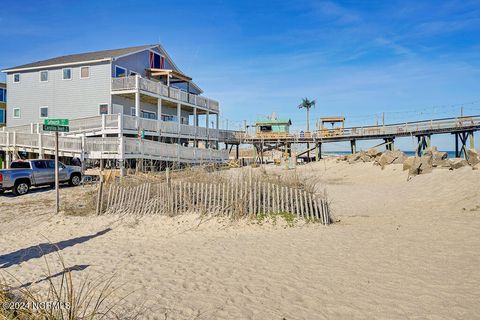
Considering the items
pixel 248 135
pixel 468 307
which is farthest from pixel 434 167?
pixel 248 135

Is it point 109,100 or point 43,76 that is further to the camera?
point 43,76

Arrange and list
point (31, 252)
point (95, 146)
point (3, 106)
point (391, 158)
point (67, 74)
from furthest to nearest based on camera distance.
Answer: point (3, 106), point (67, 74), point (391, 158), point (95, 146), point (31, 252)

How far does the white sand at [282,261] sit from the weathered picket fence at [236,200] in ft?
1.38

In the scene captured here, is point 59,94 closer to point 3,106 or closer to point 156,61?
point 156,61

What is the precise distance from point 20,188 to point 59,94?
1681 cm

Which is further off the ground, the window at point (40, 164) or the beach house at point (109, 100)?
the beach house at point (109, 100)

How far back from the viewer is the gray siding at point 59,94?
2873cm

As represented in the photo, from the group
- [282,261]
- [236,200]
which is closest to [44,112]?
[236,200]

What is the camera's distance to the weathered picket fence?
387 inches

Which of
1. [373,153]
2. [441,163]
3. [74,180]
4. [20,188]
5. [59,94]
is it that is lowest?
[20,188]

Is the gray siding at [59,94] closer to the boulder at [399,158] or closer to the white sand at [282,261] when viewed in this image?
the white sand at [282,261]

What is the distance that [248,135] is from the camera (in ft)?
153

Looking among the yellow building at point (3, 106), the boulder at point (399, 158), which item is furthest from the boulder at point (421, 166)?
the yellow building at point (3, 106)

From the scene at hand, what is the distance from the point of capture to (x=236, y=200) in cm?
987
